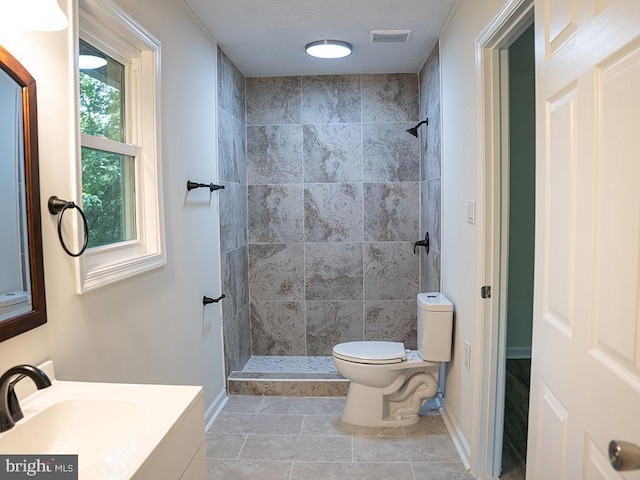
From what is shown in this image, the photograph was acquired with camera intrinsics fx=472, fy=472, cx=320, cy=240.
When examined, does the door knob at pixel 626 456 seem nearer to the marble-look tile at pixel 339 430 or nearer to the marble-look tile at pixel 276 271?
the marble-look tile at pixel 339 430

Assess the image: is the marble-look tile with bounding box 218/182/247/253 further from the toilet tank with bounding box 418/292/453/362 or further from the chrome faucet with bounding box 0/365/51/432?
the chrome faucet with bounding box 0/365/51/432

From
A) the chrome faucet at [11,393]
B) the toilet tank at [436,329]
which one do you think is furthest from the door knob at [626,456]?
the toilet tank at [436,329]

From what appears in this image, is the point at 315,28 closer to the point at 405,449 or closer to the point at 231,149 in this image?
the point at 231,149

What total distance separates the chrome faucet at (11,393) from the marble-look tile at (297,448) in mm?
1625

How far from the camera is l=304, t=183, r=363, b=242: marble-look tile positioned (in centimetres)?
395

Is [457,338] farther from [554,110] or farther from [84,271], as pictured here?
[84,271]

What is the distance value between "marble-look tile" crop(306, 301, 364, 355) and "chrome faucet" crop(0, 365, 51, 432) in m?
2.91

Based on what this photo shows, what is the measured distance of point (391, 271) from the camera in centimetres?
397

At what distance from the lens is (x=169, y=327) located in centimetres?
234

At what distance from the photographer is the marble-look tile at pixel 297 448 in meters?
2.57

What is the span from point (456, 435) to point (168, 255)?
189cm

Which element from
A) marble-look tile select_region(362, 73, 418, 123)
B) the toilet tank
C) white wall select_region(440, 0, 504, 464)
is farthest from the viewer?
marble-look tile select_region(362, 73, 418, 123)

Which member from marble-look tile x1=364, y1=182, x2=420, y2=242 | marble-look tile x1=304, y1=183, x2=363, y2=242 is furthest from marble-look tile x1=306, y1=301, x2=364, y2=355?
marble-look tile x1=364, y1=182, x2=420, y2=242

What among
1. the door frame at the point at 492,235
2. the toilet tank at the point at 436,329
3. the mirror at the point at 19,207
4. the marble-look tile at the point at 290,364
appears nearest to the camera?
the mirror at the point at 19,207
